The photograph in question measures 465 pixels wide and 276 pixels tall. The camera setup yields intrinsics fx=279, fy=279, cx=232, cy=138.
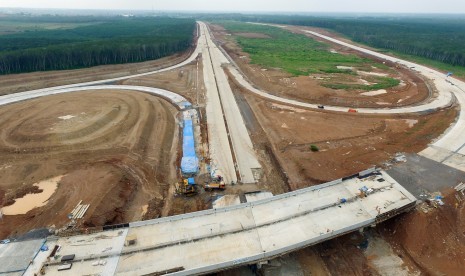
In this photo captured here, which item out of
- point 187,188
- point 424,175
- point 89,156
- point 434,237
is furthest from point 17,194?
point 424,175

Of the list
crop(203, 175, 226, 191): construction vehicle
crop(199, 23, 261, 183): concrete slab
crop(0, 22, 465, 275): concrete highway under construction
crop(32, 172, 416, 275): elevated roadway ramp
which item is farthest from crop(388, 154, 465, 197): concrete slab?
crop(203, 175, 226, 191): construction vehicle

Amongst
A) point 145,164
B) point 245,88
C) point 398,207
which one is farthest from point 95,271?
point 245,88

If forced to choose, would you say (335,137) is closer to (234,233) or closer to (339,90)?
(339,90)

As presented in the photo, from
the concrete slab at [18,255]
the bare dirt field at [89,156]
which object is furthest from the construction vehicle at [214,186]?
the concrete slab at [18,255]

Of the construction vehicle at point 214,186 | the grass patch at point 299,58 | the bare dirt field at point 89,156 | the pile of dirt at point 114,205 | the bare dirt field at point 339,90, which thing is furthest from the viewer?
the grass patch at point 299,58

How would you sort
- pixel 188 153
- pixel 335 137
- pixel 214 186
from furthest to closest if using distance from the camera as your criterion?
pixel 335 137
pixel 188 153
pixel 214 186

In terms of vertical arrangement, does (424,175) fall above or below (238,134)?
above

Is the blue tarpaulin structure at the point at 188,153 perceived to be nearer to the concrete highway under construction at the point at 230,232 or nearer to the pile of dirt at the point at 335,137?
the concrete highway under construction at the point at 230,232
